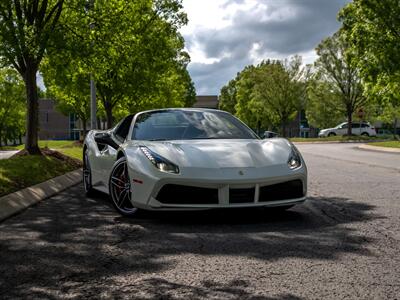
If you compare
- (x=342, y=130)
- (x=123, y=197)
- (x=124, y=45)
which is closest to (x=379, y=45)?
(x=124, y=45)

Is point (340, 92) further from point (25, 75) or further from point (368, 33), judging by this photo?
point (25, 75)

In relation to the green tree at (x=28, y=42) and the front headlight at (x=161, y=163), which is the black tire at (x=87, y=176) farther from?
the green tree at (x=28, y=42)

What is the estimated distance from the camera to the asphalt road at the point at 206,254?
317 centimetres

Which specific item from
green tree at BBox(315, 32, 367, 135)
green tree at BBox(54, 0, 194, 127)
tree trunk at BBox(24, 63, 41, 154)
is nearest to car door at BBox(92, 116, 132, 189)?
green tree at BBox(54, 0, 194, 127)

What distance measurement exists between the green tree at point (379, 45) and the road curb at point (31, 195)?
17.5m

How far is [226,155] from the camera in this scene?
5594 mm

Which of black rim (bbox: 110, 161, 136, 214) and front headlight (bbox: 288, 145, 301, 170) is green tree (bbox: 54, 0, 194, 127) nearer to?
black rim (bbox: 110, 161, 136, 214)

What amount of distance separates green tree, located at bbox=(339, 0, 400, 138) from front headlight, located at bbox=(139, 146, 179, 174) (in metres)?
20.5

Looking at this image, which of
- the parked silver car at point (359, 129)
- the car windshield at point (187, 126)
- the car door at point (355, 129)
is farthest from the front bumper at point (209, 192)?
the car door at point (355, 129)

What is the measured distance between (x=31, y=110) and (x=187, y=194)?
9.99 meters

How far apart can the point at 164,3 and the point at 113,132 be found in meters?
23.1

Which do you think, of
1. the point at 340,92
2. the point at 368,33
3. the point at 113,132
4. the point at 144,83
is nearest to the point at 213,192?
the point at 113,132

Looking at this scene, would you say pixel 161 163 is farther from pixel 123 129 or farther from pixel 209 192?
pixel 123 129

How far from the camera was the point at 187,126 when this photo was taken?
652cm
